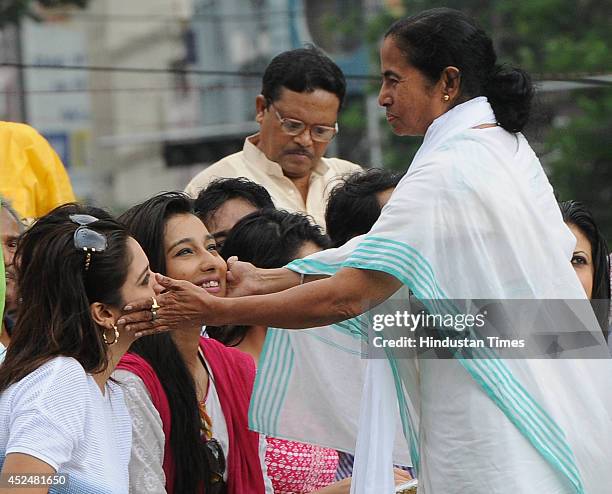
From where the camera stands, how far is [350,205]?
468 cm

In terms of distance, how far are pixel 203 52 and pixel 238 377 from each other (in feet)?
75.8

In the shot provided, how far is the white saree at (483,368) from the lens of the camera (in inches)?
130

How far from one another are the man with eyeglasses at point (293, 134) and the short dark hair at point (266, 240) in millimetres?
877

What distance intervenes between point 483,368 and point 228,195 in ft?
5.97

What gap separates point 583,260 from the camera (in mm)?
4617

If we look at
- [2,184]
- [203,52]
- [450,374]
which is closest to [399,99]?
[450,374]

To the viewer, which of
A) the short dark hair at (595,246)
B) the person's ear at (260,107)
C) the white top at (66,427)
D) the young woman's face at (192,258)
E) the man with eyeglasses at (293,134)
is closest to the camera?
the white top at (66,427)

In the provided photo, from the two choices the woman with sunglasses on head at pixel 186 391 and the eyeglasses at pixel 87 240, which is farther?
the woman with sunglasses on head at pixel 186 391

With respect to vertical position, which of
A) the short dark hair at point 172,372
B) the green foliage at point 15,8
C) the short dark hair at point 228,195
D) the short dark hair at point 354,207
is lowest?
the short dark hair at point 172,372

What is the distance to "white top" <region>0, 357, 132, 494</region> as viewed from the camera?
3000 millimetres

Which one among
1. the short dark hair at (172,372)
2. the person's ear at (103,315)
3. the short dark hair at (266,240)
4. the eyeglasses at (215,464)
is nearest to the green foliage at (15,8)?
the short dark hair at (266,240)

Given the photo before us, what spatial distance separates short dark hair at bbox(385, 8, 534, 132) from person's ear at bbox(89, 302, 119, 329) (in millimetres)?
1030

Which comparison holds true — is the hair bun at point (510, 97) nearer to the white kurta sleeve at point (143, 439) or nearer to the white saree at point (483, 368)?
the white saree at point (483, 368)

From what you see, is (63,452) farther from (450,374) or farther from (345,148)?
(345,148)
